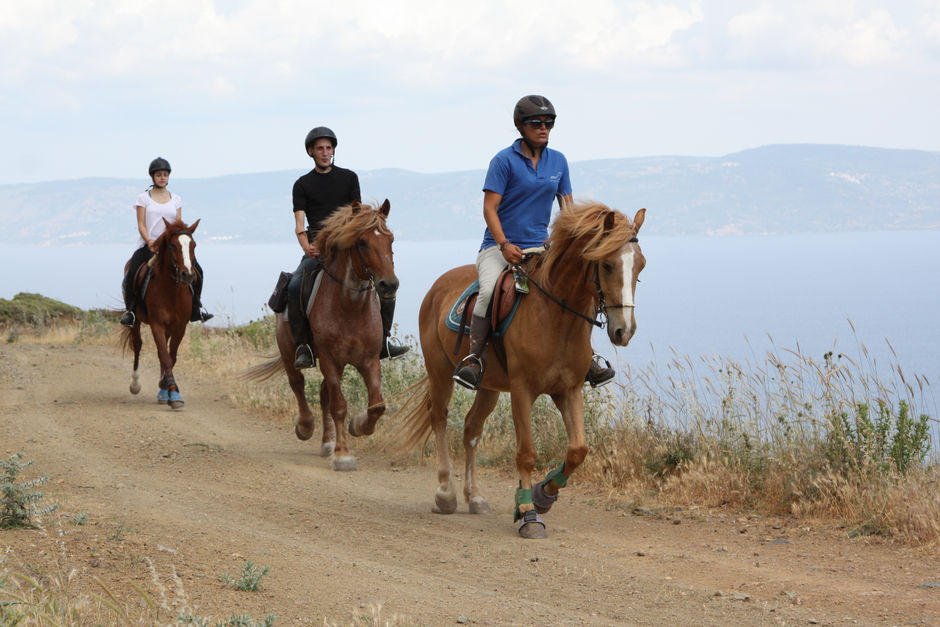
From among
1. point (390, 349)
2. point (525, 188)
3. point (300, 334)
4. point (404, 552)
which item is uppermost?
point (525, 188)

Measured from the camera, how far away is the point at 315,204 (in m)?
10.5

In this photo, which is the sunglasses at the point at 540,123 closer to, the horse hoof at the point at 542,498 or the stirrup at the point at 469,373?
the stirrup at the point at 469,373

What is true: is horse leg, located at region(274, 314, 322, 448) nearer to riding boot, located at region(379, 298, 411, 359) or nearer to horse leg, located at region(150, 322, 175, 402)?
riding boot, located at region(379, 298, 411, 359)

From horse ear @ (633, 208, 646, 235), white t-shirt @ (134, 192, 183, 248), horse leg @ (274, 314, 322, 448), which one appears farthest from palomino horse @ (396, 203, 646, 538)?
white t-shirt @ (134, 192, 183, 248)

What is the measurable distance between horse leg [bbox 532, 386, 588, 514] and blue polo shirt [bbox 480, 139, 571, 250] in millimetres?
1254

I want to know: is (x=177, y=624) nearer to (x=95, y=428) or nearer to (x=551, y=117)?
(x=551, y=117)

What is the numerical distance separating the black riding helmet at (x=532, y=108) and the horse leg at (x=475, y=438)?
2.22m

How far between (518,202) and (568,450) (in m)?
1.93

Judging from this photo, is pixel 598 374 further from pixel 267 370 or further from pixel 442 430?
pixel 267 370

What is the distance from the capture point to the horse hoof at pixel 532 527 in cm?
725

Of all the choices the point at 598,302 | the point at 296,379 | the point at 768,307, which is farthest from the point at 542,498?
the point at 768,307

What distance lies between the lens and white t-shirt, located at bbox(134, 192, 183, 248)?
13425mm

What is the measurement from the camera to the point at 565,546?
7.07 metres

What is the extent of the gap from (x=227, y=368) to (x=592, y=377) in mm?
10071
